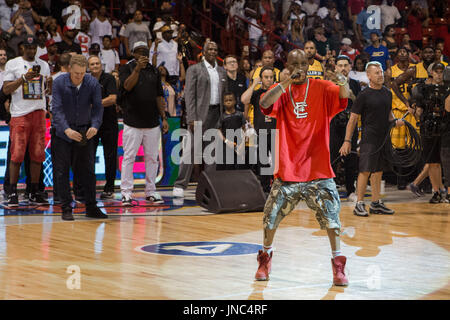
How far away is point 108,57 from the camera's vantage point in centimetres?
1698

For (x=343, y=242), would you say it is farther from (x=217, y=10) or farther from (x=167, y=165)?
(x=217, y=10)

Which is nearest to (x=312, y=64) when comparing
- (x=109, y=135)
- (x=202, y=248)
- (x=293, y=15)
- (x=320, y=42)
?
(x=109, y=135)

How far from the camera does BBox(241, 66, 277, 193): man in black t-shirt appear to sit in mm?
12359

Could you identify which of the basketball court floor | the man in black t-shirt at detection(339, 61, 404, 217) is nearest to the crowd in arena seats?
the man in black t-shirt at detection(339, 61, 404, 217)

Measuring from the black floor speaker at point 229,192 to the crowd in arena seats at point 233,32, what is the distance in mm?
2138

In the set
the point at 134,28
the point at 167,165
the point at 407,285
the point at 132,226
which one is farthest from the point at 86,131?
the point at 134,28

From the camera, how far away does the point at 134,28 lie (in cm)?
1772

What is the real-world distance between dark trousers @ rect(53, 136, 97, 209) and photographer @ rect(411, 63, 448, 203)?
5439 mm

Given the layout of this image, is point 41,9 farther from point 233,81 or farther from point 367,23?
point 367,23

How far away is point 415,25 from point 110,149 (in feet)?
40.6

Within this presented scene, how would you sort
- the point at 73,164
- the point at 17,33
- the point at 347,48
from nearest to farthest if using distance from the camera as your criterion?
1. the point at 73,164
2. the point at 17,33
3. the point at 347,48

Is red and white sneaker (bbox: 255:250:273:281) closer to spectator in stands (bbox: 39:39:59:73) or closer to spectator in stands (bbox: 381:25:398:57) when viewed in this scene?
spectator in stands (bbox: 39:39:59:73)

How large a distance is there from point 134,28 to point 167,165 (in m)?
4.84

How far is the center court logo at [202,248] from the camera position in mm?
7901
